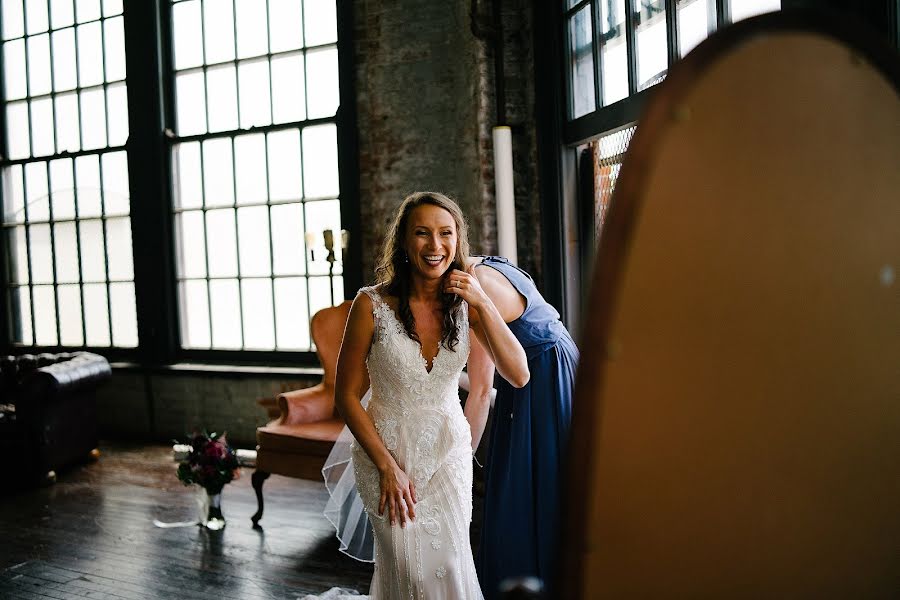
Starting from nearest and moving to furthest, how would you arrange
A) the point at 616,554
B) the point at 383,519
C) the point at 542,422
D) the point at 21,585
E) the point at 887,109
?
the point at 616,554 < the point at 887,109 < the point at 383,519 < the point at 542,422 < the point at 21,585

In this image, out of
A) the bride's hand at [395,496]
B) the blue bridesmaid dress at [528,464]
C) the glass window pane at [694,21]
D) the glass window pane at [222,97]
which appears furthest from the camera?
the glass window pane at [222,97]

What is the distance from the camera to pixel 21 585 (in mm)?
3439

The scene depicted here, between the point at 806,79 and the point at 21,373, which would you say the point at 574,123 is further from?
the point at 21,373

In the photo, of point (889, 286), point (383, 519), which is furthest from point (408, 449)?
point (889, 286)

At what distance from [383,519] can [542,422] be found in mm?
689

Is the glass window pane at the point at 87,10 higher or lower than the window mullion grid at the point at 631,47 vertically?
higher

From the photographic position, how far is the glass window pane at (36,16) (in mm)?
7066

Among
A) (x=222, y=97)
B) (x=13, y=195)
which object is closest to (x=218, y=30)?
(x=222, y=97)

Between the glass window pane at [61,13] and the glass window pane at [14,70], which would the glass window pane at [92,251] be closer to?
the glass window pane at [14,70]

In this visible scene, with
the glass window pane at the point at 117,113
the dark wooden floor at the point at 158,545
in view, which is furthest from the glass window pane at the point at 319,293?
the glass window pane at the point at 117,113

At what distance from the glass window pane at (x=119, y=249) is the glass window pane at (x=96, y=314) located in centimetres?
23

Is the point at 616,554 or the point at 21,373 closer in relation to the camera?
the point at 616,554

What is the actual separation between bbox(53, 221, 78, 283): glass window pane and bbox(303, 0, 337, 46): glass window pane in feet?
9.97

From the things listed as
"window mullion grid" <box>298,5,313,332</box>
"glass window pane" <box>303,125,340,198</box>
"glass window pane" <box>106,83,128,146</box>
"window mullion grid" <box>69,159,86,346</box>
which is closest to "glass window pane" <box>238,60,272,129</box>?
"window mullion grid" <box>298,5,313,332</box>
